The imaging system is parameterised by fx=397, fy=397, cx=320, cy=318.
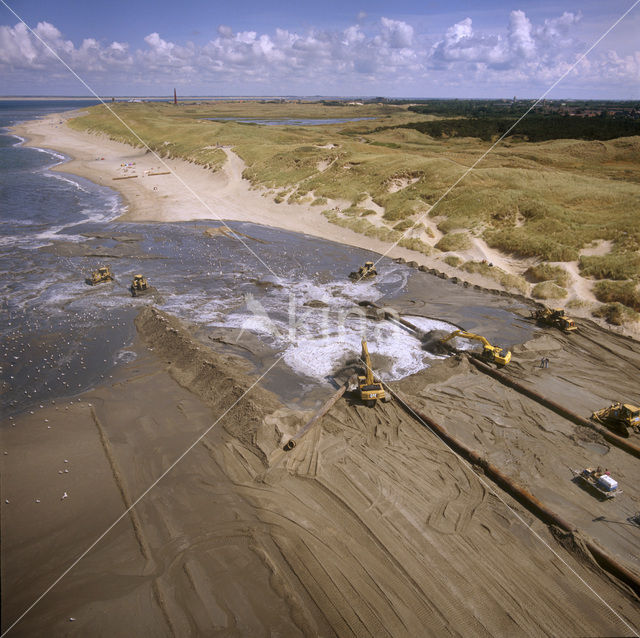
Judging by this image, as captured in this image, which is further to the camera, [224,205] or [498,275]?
[224,205]

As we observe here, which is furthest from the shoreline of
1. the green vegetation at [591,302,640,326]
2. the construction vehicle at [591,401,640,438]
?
the construction vehicle at [591,401,640,438]

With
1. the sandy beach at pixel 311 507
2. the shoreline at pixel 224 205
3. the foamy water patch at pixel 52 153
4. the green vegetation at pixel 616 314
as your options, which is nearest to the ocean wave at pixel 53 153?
the foamy water patch at pixel 52 153

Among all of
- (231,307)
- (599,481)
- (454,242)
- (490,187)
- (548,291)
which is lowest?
(599,481)

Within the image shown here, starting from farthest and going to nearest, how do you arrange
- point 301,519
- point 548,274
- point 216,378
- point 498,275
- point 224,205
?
point 224,205
point 498,275
point 548,274
point 216,378
point 301,519

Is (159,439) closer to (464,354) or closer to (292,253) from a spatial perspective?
(464,354)

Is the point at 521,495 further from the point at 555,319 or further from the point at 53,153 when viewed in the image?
the point at 53,153

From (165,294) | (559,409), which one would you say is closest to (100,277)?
(165,294)

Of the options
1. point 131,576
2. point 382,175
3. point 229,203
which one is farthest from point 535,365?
point 229,203
